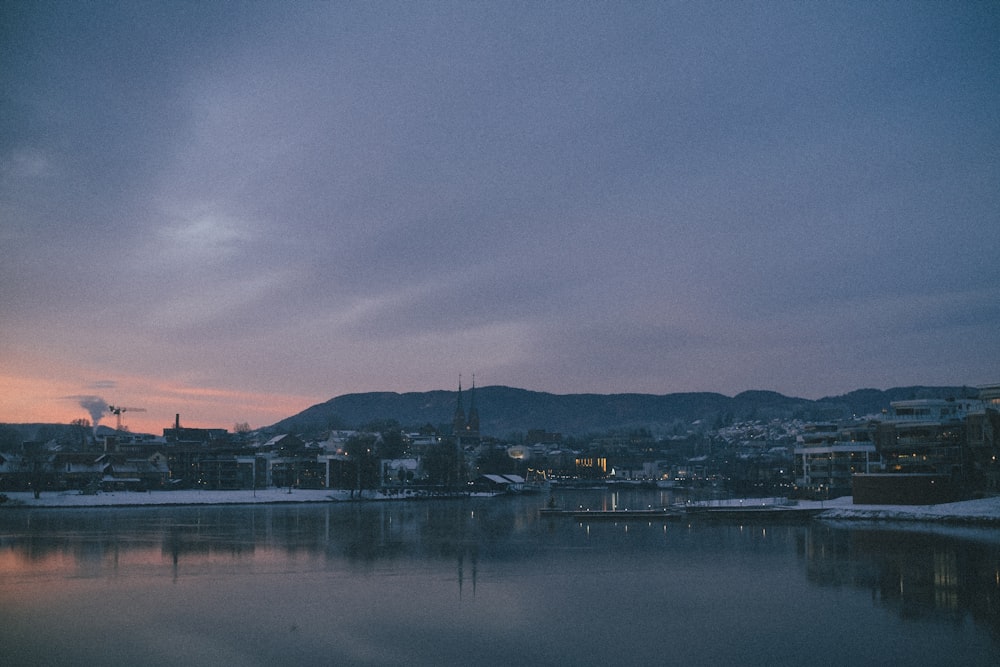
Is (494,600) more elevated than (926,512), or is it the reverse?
(494,600)

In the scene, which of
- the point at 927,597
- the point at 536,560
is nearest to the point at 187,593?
the point at 536,560

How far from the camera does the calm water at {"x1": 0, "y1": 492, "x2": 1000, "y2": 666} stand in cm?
2191

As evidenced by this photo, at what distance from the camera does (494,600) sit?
1144 inches

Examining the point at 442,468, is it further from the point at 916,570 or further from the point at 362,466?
the point at 916,570

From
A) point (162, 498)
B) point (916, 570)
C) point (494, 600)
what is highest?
point (494, 600)

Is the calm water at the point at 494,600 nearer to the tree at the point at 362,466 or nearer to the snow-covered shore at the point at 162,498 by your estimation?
the snow-covered shore at the point at 162,498

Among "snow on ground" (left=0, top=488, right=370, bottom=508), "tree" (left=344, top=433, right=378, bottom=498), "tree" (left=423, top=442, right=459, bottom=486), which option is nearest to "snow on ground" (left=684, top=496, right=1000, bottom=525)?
"snow on ground" (left=0, top=488, right=370, bottom=508)

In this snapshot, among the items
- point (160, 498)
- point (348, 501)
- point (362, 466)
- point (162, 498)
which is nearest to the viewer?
point (160, 498)

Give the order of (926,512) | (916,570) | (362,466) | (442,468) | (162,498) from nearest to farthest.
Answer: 1. (916,570)
2. (926,512)
3. (162,498)
4. (362,466)
5. (442,468)

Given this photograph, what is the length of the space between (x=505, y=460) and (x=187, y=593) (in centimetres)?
16104

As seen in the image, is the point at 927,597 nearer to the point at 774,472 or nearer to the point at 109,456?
the point at 109,456

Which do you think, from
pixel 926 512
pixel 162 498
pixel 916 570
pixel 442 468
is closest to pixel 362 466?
pixel 442 468

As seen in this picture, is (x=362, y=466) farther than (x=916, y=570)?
Yes

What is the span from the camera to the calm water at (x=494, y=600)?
2191cm
